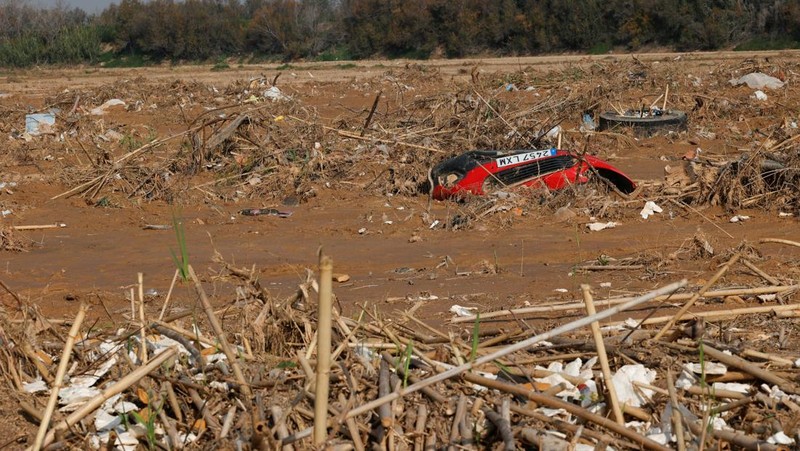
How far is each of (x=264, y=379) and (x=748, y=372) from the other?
2.08 meters

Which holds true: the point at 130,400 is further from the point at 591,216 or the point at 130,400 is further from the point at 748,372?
the point at 591,216

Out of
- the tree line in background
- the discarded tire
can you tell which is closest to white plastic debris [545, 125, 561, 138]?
the discarded tire

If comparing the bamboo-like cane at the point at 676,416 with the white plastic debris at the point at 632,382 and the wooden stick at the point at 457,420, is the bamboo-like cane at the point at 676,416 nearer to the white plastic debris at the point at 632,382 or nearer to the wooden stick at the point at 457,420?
the white plastic debris at the point at 632,382

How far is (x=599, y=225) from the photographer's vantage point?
982 cm

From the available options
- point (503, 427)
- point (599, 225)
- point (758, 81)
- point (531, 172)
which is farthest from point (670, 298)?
point (758, 81)

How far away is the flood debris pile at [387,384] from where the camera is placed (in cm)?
377

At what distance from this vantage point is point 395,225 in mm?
10438

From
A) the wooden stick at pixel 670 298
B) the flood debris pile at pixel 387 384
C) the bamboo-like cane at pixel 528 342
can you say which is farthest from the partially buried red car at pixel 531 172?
the bamboo-like cane at pixel 528 342

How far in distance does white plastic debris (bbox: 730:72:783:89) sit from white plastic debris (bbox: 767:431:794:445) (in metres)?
15.5

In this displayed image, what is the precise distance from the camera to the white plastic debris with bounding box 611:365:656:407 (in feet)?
13.5

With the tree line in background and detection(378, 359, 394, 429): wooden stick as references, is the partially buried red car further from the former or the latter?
the tree line in background

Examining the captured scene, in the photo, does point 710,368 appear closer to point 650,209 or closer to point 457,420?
point 457,420

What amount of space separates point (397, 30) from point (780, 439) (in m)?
37.9

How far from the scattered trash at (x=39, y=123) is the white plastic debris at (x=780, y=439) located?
14.5m
